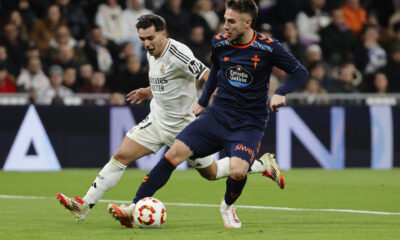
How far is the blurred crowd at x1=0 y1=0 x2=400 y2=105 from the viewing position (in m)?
16.3

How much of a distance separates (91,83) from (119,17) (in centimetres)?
209

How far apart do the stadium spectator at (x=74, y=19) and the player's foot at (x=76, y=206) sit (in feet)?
32.4

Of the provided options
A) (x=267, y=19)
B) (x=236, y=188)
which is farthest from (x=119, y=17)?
(x=236, y=188)

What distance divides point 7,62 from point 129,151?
842cm

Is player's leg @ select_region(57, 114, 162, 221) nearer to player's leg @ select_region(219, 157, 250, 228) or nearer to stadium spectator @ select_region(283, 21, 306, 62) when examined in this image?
player's leg @ select_region(219, 157, 250, 228)

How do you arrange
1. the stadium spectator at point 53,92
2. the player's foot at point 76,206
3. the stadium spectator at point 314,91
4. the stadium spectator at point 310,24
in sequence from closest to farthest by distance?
the player's foot at point 76,206
the stadium spectator at point 53,92
the stadium spectator at point 314,91
the stadium spectator at point 310,24

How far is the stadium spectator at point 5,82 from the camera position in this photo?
1568 cm

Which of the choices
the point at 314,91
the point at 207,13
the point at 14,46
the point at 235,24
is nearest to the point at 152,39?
the point at 235,24

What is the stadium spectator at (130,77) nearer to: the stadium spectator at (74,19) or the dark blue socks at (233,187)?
the stadium spectator at (74,19)

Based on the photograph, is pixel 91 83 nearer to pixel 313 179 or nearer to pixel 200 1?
pixel 200 1

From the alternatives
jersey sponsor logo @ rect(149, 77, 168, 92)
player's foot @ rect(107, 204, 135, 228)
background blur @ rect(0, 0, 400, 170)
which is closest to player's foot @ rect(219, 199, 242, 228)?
player's foot @ rect(107, 204, 135, 228)

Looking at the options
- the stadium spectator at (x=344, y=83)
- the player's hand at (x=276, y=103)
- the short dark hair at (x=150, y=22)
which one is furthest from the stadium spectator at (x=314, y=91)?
the player's hand at (x=276, y=103)

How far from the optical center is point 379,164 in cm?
1617

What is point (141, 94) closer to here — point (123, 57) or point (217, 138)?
point (217, 138)
